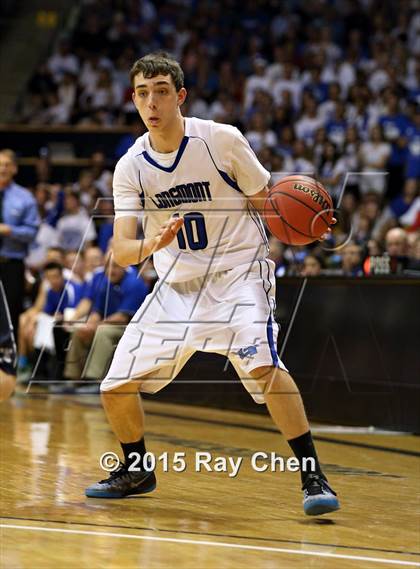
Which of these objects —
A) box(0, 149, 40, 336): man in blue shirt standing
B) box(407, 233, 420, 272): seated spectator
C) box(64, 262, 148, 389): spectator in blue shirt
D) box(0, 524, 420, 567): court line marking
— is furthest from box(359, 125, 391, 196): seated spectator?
box(0, 524, 420, 567): court line marking

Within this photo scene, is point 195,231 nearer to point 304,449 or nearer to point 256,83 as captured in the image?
point 304,449

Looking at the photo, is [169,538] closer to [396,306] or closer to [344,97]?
[396,306]

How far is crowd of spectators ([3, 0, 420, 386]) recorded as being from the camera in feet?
40.1

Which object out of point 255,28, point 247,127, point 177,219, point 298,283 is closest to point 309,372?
→ point 298,283

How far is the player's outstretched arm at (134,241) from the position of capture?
4.96 metres

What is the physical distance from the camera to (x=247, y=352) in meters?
5.27

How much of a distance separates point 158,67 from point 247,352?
58.8 inches

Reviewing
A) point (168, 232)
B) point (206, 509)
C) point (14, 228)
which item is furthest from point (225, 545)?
point (14, 228)

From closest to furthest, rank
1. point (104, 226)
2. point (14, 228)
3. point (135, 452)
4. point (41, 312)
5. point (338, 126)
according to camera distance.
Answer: point (135, 452)
point (14, 228)
point (41, 312)
point (104, 226)
point (338, 126)

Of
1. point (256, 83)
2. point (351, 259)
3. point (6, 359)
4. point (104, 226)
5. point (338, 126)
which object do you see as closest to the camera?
point (6, 359)

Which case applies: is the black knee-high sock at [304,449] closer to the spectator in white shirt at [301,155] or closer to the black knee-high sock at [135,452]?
the black knee-high sock at [135,452]

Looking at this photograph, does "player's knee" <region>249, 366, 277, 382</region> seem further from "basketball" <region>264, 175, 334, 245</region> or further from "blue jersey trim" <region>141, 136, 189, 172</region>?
"blue jersey trim" <region>141, 136, 189, 172</region>

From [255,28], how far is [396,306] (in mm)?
12364

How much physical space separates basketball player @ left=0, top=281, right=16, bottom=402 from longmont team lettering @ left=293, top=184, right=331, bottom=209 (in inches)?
70.8
